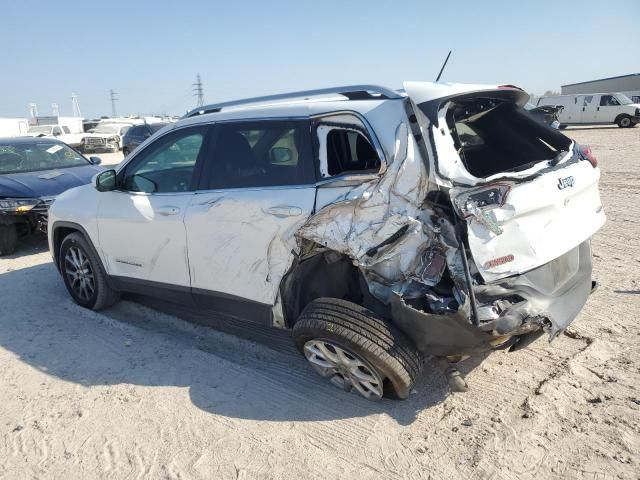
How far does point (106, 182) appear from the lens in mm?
4336

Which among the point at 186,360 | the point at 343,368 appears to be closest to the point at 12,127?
the point at 186,360

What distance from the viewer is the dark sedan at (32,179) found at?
6848mm

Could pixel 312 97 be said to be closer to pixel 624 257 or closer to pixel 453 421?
pixel 453 421

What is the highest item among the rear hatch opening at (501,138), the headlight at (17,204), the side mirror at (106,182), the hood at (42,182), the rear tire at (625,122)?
the rear hatch opening at (501,138)

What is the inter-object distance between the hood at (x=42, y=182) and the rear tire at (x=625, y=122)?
28.4 meters

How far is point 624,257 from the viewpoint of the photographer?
5.45m

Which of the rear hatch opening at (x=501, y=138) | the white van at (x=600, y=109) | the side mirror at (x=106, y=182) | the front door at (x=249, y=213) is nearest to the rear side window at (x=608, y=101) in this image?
the white van at (x=600, y=109)

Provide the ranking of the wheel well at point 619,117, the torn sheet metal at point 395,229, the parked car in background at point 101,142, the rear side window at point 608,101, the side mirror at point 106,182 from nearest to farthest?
the torn sheet metal at point 395,229 < the side mirror at point 106,182 < the wheel well at point 619,117 < the rear side window at point 608,101 < the parked car in background at point 101,142

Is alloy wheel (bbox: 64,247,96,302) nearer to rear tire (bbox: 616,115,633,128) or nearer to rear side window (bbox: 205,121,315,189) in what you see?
rear side window (bbox: 205,121,315,189)

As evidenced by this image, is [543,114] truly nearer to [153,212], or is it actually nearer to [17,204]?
[153,212]

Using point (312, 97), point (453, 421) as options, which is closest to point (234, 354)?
point (453, 421)

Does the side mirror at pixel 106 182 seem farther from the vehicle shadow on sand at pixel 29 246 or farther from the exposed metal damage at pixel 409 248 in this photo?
the vehicle shadow on sand at pixel 29 246

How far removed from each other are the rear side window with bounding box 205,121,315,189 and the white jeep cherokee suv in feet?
0.03

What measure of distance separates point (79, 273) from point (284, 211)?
271 cm
